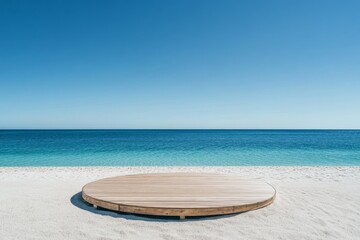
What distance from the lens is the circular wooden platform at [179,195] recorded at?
13.0 ft

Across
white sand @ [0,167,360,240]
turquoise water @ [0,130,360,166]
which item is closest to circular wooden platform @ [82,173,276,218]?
white sand @ [0,167,360,240]

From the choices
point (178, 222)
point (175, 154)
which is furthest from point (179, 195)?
point (175, 154)

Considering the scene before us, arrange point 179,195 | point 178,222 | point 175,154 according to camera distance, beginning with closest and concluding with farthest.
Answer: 1. point 178,222
2. point 179,195
3. point 175,154

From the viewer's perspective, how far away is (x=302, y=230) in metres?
3.70

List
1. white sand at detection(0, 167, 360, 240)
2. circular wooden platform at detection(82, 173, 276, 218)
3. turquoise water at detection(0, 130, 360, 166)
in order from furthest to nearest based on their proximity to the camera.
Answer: turquoise water at detection(0, 130, 360, 166)
circular wooden platform at detection(82, 173, 276, 218)
white sand at detection(0, 167, 360, 240)

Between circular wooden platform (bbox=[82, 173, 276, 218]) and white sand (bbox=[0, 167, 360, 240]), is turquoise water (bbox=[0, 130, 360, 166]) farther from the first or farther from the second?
white sand (bbox=[0, 167, 360, 240])

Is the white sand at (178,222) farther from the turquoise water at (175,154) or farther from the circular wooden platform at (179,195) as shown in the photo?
the turquoise water at (175,154)

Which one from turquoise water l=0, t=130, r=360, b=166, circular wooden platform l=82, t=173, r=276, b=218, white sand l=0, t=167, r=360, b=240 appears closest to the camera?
white sand l=0, t=167, r=360, b=240

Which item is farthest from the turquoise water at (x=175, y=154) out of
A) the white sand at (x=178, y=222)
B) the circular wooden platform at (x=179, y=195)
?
the white sand at (x=178, y=222)

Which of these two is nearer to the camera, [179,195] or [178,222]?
[178,222]

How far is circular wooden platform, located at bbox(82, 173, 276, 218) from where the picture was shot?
3977 millimetres

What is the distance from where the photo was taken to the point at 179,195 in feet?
14.8

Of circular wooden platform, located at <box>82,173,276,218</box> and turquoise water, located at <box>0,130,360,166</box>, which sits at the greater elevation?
circular wooden platform, located at <box>82,173,276,218</box>

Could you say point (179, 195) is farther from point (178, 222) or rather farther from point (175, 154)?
point (175, 154)
